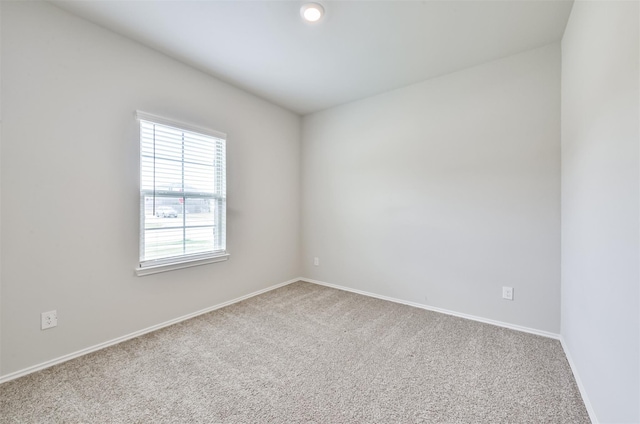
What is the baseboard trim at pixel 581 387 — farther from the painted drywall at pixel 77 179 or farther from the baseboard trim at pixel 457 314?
the painted drywall at pixel 77 179

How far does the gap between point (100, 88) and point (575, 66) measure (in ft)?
11.8

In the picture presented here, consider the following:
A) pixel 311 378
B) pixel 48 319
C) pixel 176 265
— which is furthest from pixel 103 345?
pixel 311 378

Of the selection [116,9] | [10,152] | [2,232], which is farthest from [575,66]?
[2,232]

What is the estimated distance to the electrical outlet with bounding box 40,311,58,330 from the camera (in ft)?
6.12

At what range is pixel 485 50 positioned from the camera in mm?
2412

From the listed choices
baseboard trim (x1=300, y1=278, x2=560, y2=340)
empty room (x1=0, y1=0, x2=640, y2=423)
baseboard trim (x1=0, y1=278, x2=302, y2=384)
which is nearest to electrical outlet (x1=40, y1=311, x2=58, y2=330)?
empty room (x1=0, y1=0, x2=640, y2=423)

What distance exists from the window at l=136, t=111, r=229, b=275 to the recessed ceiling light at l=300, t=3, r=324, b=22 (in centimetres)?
153

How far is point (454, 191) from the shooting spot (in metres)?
2.80

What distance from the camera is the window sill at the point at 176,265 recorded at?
236 centimetres

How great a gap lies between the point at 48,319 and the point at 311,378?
6.35 feet

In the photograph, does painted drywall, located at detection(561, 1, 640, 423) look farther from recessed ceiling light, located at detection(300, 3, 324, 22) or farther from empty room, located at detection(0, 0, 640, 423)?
recessed ceiling light, located at detection(300, 3, 324, 22)

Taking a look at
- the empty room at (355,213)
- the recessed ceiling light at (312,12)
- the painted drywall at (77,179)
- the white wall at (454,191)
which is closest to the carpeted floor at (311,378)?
the empty room at (355,213)

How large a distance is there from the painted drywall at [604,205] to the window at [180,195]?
3.05m

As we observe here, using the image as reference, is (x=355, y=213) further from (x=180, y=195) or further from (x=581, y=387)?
(x=581, y=387)
